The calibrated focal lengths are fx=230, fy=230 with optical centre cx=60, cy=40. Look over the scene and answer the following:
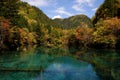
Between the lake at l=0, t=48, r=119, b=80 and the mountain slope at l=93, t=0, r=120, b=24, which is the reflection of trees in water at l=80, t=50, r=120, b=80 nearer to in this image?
the lake at l=0, t=48, r=119, b=80

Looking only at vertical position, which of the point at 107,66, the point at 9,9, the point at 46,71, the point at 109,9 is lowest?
the point at 107,66

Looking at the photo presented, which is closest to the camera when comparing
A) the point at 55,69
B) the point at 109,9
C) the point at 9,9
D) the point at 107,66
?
the point at 55,69

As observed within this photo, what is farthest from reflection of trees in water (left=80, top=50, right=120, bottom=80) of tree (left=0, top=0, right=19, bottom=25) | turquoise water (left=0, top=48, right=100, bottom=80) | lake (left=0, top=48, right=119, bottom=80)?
tree (left=0, top=0, right=19, bottom=25)

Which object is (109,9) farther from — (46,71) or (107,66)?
(46,71)

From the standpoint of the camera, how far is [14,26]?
7262 cm

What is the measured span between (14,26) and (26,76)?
4843 cm

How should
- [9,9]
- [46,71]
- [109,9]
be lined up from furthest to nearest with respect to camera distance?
[109,9]
[9,9]
[46,71]

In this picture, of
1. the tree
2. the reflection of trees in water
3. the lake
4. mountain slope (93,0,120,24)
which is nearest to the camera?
the lake

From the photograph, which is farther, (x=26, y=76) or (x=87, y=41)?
(x=87, y=41)

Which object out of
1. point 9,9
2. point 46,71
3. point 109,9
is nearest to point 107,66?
point 46,71

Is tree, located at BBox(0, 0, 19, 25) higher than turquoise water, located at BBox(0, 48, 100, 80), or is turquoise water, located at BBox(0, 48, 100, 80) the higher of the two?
tree, located at BBox(0, 0, 19, 25)

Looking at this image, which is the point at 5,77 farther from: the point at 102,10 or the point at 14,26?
the point at 102,10

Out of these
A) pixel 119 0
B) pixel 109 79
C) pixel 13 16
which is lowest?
pixel 109 79

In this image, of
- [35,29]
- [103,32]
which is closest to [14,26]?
[103,32]
